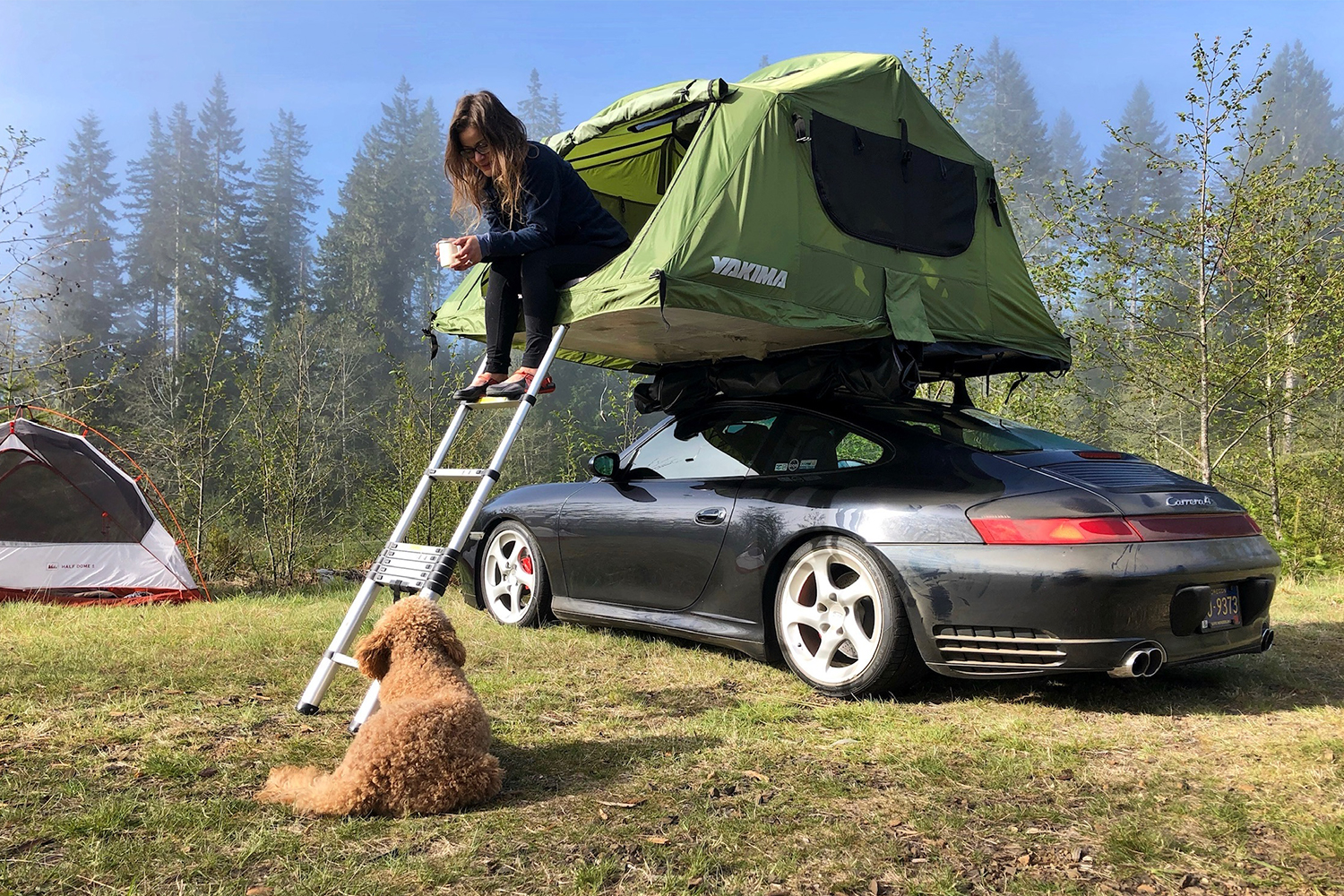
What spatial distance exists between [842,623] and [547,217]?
6.92 feet

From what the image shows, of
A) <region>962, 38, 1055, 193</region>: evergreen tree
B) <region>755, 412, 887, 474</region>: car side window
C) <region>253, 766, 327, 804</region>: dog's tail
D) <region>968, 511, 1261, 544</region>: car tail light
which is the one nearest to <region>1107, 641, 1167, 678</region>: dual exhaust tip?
<region>968, 511, 1261, 544</region>: car tail light

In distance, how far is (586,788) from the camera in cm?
256

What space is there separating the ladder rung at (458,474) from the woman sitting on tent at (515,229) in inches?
13.9

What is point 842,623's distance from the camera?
370 cm

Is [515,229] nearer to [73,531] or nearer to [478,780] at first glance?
[478,780]

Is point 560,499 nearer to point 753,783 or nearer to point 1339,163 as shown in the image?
point 753,783

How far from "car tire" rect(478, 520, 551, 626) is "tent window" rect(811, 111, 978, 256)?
2.55 metres

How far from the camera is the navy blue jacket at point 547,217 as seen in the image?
3732 mm

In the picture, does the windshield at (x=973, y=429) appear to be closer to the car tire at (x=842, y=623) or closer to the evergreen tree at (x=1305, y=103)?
the car tire at (x=842, y=623)

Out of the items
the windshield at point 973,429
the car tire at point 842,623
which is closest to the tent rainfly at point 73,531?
the car tire at point 842,623

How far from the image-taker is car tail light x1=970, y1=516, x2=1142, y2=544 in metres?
3.13

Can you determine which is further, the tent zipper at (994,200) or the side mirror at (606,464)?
the tent zipper at (994,200)

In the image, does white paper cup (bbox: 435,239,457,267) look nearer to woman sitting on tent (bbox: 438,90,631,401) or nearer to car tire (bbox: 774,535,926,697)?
woman sitting on tent (bbox: 438,90,631,401)

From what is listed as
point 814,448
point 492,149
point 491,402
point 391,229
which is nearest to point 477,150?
point 492,149
